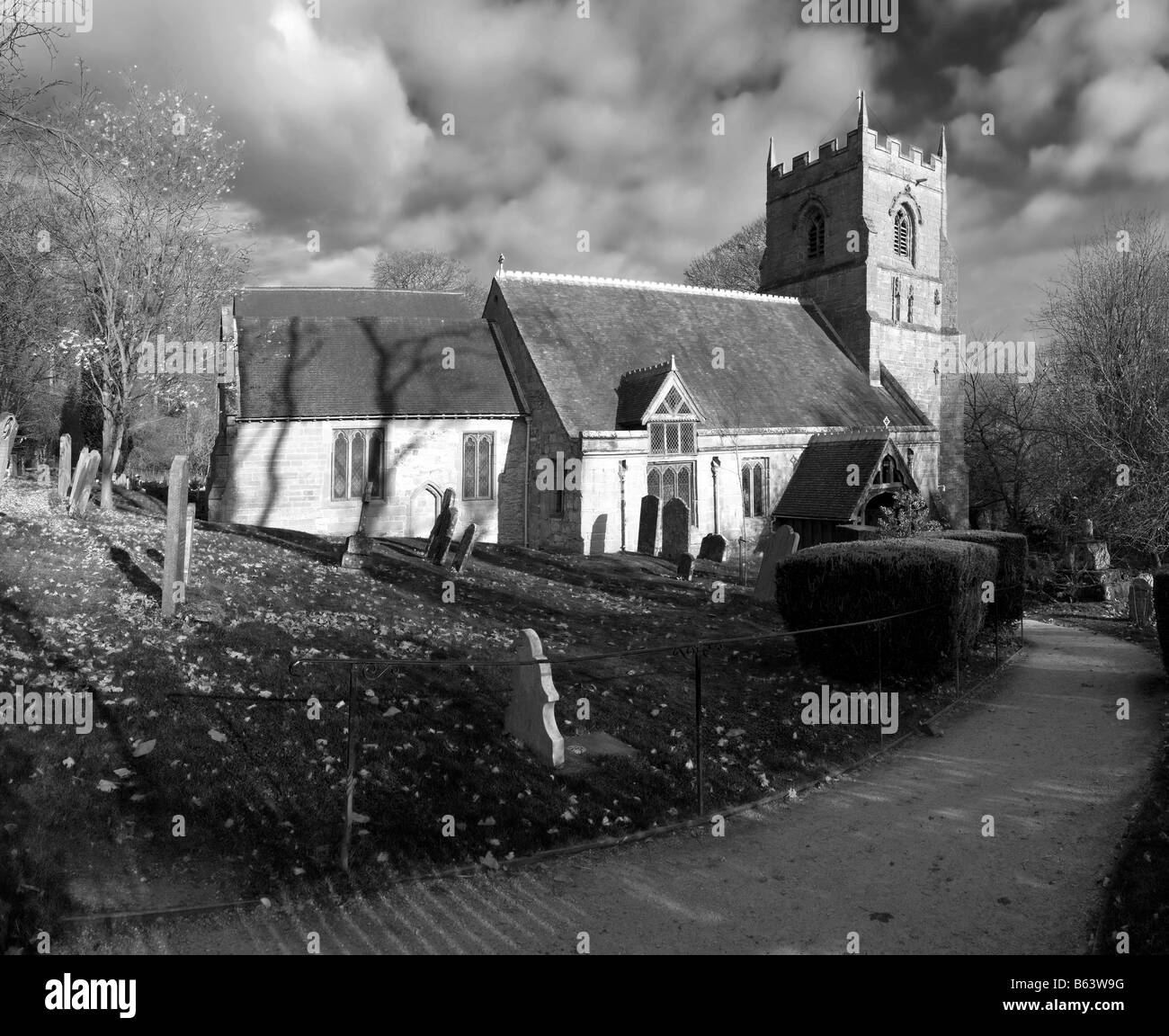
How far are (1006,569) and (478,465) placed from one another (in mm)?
15548

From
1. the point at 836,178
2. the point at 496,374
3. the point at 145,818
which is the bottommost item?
the point at 145,818

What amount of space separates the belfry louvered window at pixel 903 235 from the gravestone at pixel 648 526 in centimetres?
1998

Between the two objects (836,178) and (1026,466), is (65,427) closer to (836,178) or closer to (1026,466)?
(836,178)

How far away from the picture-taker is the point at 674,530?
2370cm

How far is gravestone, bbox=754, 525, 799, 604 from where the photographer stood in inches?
706

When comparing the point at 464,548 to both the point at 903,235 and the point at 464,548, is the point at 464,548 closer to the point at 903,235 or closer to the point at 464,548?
Result: the point at 464,548

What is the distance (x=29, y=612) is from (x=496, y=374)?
18.1 meters

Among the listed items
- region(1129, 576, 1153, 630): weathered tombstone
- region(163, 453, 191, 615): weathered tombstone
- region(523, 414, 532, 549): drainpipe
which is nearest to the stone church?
region(523, 414, 532, 549): drainpipe

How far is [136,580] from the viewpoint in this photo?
11.9 m

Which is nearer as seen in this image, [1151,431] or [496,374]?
[1151,431]

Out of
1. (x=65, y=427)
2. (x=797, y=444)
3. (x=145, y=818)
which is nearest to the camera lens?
(x=145, y=818)

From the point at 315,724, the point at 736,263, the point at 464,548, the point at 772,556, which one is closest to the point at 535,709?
the point at 315,724
